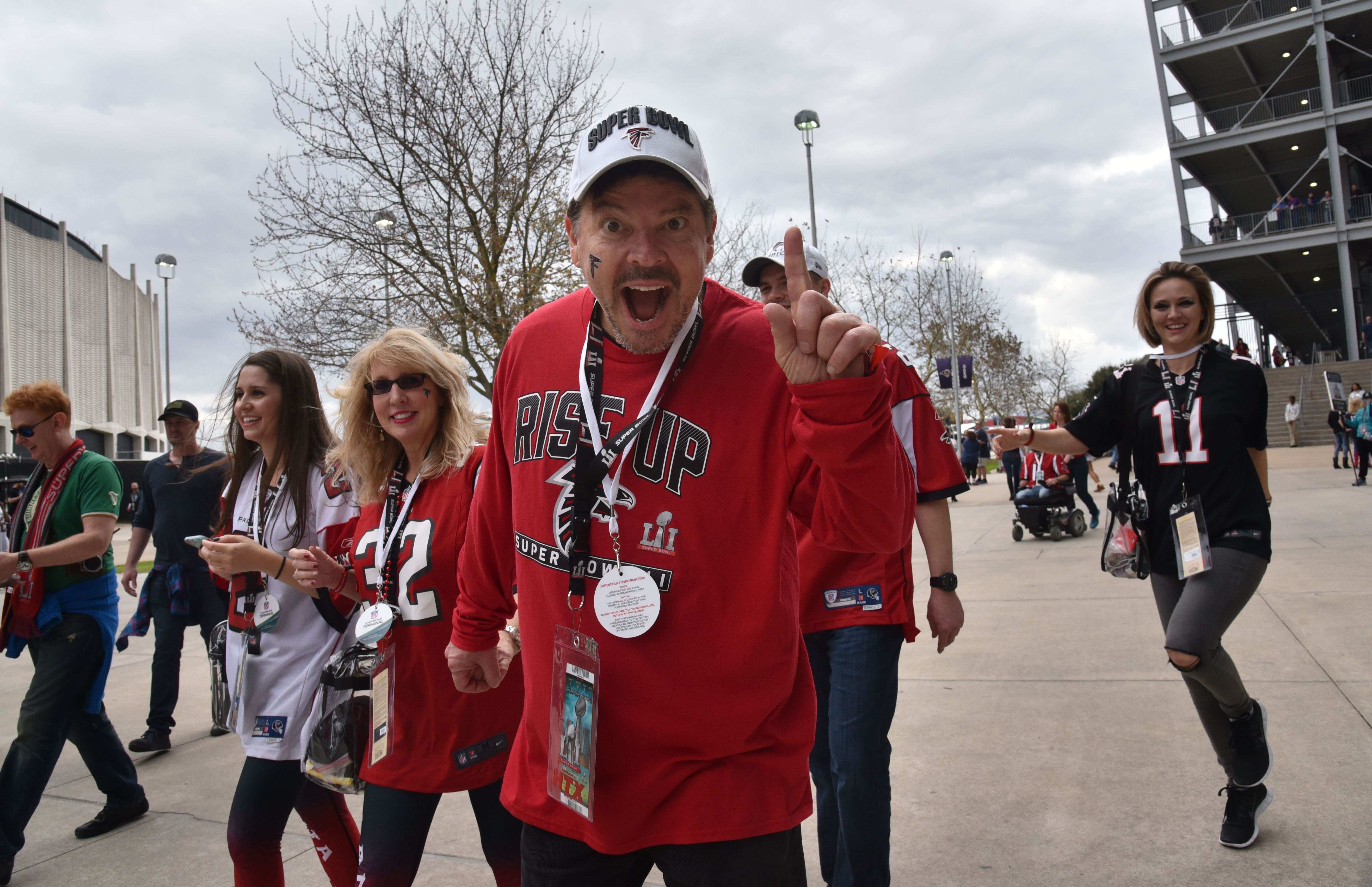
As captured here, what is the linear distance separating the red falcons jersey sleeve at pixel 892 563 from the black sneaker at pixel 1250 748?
1.48 metres

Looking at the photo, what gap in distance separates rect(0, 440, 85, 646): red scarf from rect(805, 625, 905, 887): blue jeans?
3499mm

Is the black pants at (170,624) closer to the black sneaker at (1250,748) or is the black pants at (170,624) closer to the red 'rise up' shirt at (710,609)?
the red 'rise up' shirt at (710,609)

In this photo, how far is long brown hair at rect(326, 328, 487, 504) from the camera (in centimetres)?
288

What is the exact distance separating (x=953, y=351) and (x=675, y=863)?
33.9m

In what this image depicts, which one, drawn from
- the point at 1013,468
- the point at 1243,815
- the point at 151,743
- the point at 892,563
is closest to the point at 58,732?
the point at 151,743

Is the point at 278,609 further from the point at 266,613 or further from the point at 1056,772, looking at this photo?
the point at 1056,772

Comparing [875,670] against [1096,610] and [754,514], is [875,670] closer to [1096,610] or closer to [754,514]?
[754,514]

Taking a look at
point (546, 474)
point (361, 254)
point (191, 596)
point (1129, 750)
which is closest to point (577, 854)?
point (546, 474)

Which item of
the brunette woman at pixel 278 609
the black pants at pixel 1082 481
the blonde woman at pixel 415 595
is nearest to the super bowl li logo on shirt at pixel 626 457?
the blonde woman at pixel 415 595

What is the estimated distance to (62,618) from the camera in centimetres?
389

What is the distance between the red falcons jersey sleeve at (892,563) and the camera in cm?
264

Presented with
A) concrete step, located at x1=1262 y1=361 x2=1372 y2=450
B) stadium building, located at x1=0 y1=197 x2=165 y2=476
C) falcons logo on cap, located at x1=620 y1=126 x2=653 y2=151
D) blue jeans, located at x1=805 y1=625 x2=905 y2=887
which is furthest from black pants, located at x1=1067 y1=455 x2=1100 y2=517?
stadium building, located at x1=0 y1=197 x2=165 y2=476

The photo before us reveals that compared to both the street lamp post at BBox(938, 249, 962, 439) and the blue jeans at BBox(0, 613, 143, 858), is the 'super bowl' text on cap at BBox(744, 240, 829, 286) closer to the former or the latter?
the blue jeans at BBox(0, 613, 143, 858)

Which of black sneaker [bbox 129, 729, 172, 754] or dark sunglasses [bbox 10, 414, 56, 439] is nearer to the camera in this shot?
dark sunglasses [bbox 10, 414, 56, 439]
